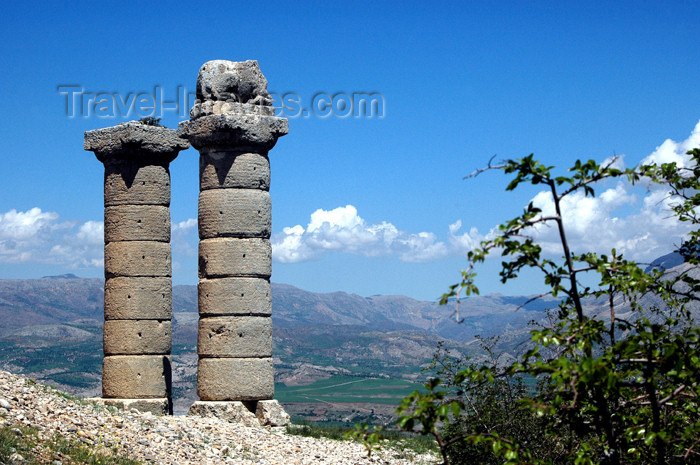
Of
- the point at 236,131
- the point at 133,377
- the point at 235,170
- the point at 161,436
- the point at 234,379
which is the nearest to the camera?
the point at 161,436

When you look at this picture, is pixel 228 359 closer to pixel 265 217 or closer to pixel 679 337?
pixel 265 217

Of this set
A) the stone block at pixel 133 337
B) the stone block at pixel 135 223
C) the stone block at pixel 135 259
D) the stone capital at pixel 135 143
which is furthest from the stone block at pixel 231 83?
the stone block at pixel 133 337

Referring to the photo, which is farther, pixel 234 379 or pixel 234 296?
pixel 234 296

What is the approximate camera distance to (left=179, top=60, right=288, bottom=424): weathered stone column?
778 inches

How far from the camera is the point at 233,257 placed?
19.8m

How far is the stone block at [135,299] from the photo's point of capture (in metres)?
20.7

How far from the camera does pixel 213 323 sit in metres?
19.9

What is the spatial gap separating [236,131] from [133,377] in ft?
19.5

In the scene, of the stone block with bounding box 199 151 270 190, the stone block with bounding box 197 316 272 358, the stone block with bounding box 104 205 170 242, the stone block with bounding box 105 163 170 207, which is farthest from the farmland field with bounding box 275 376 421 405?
the stone block with bounding box 199 151 270 190

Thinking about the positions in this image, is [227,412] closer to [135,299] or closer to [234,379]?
[234,379]

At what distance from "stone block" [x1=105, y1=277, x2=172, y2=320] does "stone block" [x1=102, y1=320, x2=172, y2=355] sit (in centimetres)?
14

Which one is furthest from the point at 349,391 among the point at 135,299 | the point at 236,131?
the point at 236,131

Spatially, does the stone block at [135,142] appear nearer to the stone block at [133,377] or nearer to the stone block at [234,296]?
the stone block at [234,296]

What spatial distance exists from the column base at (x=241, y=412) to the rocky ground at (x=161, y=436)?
0.32 meters
